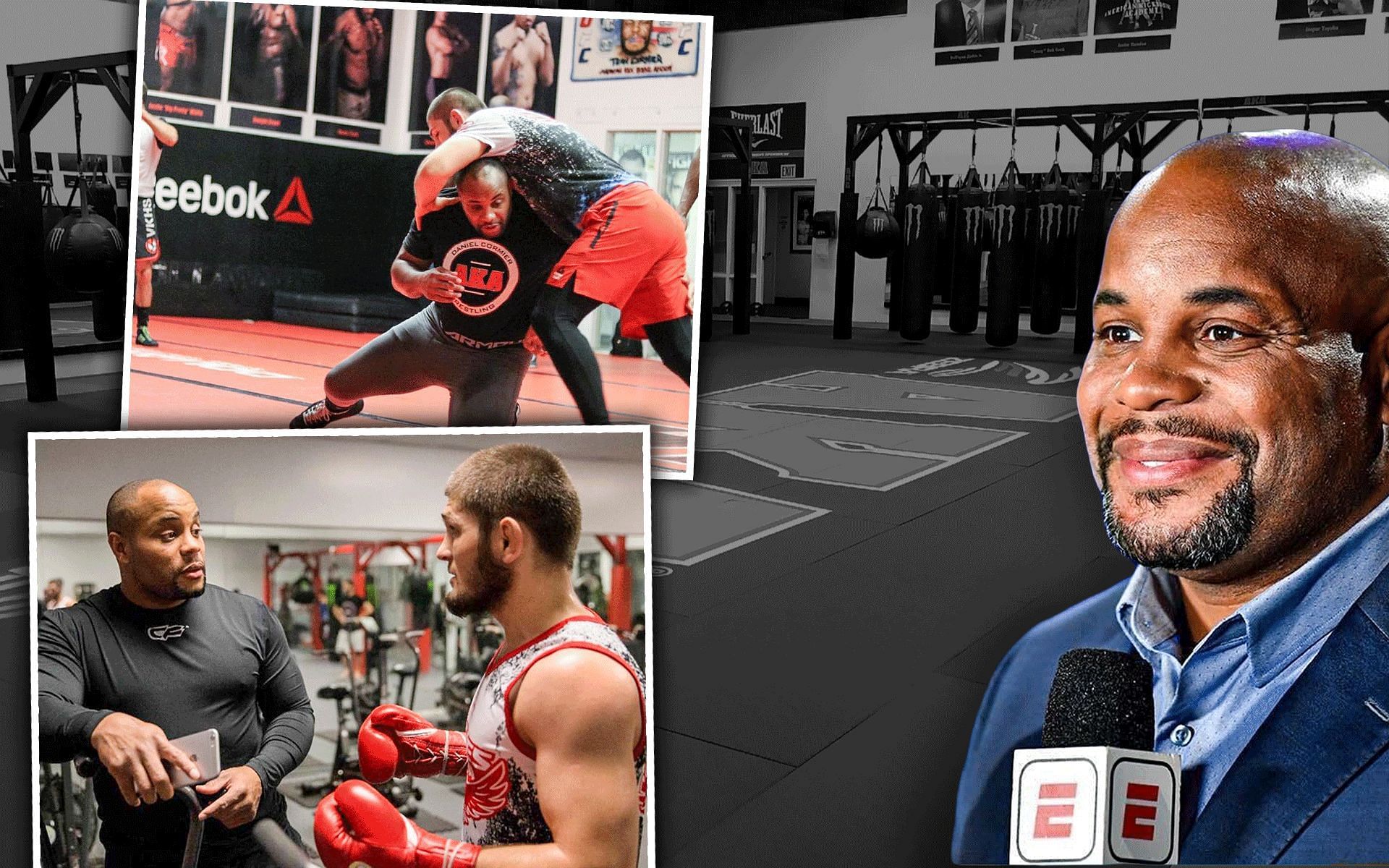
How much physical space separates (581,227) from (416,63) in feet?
1.16

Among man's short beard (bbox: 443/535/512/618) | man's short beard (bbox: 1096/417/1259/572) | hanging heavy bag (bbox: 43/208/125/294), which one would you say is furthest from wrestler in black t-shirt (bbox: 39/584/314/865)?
hanging heavy bag (bbox: 43/208/125/294)

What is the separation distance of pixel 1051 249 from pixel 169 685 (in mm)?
7509

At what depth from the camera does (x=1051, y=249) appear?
25.7 ft

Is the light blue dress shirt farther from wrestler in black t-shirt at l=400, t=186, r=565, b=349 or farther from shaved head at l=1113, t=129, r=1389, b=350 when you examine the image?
wrestler in black t-shirt at l=400, t=186, r=565, b=349

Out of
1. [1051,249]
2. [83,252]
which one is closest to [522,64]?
[83,252]

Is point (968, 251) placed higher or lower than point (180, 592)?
higher

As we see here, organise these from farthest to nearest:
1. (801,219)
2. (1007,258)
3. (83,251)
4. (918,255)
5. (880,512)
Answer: (801,219)
(918,255)
(1007,258)
(83,251)
(880,512)

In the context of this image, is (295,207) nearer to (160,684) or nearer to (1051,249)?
(160,684)

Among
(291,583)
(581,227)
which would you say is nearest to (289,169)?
(581,227)

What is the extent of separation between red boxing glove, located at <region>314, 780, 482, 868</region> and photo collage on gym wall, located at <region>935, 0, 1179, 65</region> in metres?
11.7

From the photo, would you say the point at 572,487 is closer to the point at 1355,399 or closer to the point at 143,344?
the point at 1355,399

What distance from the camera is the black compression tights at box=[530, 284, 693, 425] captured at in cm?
183

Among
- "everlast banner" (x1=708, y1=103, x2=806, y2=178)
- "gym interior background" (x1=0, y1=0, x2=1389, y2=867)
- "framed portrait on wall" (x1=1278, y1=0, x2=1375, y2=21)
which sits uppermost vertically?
"framed portrait on wall" (x1=1278, y1=0, x2=1375, y2=21)

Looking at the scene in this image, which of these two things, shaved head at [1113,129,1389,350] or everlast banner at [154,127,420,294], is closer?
shaved head at [1113,129,1389,350]
